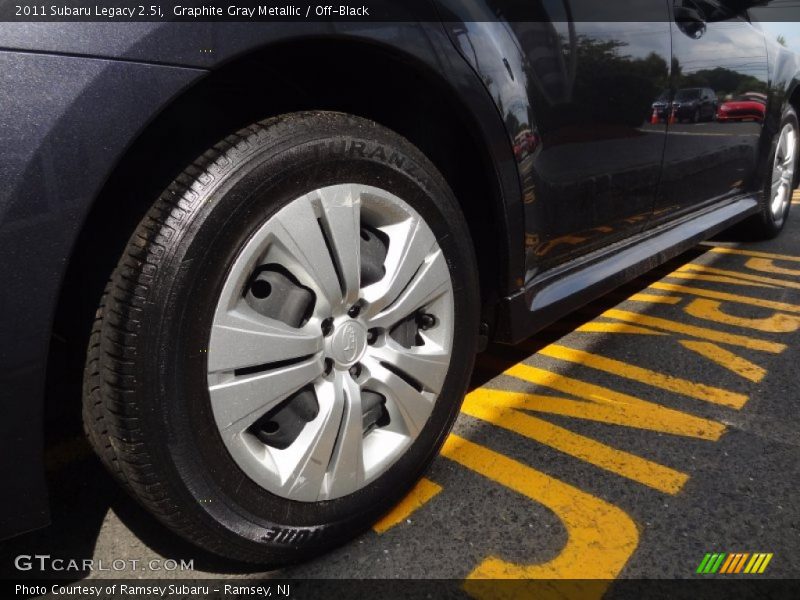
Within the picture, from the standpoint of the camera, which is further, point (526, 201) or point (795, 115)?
point (795, 115)

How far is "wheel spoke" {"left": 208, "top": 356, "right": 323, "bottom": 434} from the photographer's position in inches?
40.2

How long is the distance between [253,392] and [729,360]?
5.84ft

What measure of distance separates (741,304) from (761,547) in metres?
1.73

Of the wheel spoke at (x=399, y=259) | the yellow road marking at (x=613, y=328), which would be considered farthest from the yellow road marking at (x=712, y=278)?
the wheel spoke at (x=399, y=259)

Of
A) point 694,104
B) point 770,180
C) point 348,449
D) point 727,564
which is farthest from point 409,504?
point 770,180

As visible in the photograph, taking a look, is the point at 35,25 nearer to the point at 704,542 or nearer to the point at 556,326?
the point at 704,542

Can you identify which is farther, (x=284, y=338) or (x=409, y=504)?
(x=409, y=504)

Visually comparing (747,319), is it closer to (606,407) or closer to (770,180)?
(606,407)

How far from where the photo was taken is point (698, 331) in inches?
93.7

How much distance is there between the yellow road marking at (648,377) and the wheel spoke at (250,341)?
4.27 feet

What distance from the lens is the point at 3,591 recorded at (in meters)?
1.19

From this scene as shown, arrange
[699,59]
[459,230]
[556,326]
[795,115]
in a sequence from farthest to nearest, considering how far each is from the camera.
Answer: [795,115] < [556,326] < [699,59] < [459,230]

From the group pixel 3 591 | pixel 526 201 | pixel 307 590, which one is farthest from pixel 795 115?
pixel 3 591

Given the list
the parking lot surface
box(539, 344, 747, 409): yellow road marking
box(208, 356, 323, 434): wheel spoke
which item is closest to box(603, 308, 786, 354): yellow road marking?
the parking lot surface
